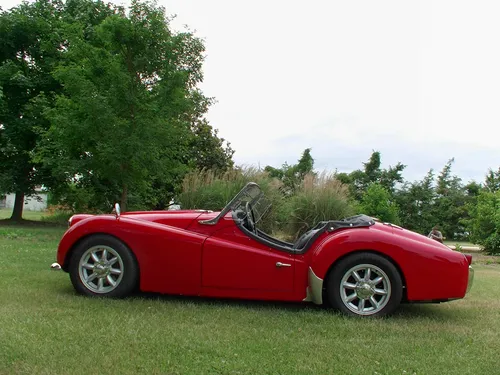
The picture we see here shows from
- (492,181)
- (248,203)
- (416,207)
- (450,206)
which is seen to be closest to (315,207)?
(248,203)

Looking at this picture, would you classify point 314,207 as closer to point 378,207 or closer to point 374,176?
point 378,207

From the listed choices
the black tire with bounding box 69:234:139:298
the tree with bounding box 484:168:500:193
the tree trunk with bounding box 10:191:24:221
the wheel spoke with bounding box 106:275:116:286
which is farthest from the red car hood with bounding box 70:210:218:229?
the tree with bounding box 484:168:500:193

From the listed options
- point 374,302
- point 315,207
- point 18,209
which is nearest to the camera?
point 374,302

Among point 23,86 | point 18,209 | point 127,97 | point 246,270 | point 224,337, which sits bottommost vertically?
point 18,209

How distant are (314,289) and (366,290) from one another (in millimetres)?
479

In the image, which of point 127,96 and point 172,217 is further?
point 127,96

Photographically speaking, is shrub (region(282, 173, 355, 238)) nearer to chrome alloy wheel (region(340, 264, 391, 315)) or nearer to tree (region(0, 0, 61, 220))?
chrome alloy wheel (region(340, 264, 391, 315))

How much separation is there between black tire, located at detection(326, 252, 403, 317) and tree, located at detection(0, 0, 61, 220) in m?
15.9

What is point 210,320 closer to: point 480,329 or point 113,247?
point 113,247

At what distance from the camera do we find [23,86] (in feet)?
59.3

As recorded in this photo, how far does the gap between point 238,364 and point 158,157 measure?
8847 millimetres

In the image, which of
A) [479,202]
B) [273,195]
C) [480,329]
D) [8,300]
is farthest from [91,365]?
[479,202]

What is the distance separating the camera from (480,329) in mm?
4168

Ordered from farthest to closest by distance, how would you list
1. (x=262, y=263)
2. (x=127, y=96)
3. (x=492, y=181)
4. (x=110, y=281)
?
(x=492, y=181) → (x=127, y=96) → (x=110, y=281) → (x=262, y=263)
